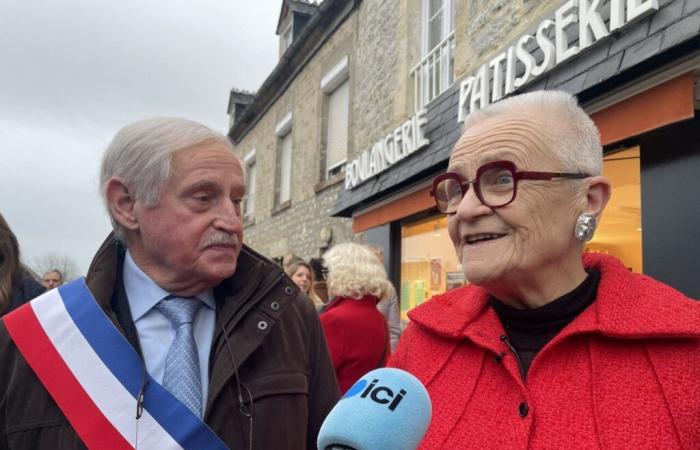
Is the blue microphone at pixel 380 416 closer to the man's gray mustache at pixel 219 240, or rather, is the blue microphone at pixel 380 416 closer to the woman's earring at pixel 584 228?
the woman's earring at pixel 584 228

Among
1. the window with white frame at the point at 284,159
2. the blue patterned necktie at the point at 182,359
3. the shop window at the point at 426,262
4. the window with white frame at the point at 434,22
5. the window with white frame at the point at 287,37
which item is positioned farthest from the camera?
the window with white frame at the point at 287,37

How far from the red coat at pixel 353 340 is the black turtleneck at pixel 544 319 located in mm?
2037

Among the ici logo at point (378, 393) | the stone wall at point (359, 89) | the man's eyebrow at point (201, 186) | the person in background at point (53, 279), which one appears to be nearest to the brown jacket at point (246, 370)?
the man's eyebrow at point (201, 186)

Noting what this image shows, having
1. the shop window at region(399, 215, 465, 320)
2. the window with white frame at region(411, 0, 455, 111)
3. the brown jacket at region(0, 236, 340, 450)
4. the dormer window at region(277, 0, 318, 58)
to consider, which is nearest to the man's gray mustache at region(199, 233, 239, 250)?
the brown jacket at region(0, 236, 340, 450)

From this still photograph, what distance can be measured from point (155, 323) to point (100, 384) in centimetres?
24

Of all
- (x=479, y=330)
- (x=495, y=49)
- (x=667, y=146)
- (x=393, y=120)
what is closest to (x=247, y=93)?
(x=393, y=120)

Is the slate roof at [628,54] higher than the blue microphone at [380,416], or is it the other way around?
the slate roof at [628,54]

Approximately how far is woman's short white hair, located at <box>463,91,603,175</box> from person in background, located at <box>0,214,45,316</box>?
2257 mm

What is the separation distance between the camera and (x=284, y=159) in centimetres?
1319

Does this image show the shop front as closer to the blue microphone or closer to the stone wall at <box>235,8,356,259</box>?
the blue microphone

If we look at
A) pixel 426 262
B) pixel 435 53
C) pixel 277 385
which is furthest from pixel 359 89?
pixel 277 385

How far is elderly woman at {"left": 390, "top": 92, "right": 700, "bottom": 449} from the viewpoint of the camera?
1.26 meters

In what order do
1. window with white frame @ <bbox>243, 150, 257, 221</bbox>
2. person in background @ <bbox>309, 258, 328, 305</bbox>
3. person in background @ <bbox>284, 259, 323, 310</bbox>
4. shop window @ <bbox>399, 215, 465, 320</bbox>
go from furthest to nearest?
window with white frame @ <bbox>243, 150, 257, 221</bbox>, shop window @ <bbox>399, 215, 465, 320</bbox>, person in background @ <bbox>309, 258, 328, 305</bbox>, person in background @ <bbox>284, 259, 323, 310</bbox>

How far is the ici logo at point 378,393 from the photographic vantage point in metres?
1.04
